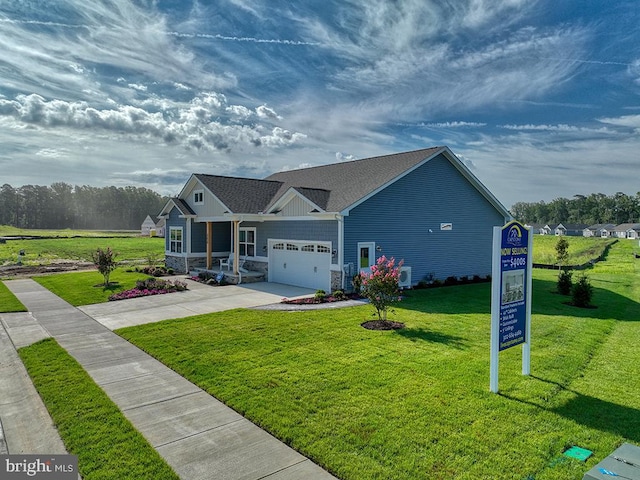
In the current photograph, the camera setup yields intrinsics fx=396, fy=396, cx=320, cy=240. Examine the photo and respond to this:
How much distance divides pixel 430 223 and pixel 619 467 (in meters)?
15.5

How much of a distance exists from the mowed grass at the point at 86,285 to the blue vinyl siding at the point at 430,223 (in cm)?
998

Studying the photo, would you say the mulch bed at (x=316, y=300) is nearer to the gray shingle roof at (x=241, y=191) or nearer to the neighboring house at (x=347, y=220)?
the neighboring house at (x=347, y=220)

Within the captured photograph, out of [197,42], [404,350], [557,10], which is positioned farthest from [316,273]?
[557,10]

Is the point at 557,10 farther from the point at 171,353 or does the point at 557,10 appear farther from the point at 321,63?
the point at 171,353

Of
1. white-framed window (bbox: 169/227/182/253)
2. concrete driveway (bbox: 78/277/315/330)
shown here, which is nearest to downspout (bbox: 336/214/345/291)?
concrete driveway (bbox: 78/277/315/330)

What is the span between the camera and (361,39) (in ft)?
49.1

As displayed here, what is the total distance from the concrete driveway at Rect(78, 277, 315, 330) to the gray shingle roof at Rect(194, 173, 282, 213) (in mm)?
4293

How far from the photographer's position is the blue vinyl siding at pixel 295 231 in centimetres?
1584

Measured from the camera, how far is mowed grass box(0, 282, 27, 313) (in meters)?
13.0

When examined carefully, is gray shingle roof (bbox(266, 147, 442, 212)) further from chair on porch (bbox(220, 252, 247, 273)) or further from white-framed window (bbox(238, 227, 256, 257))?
chair on porch (bbox(220, 252, 247, 273))

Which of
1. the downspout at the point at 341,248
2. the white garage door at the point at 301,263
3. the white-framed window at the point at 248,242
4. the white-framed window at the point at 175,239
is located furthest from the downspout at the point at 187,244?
the downspout at the point at 341,248

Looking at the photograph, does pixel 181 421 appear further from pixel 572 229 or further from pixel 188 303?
pixel 572 229

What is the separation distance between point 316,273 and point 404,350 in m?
8.79

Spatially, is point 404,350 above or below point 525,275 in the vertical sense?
below
